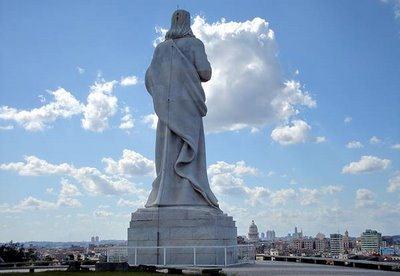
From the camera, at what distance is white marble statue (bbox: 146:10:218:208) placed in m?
21.2

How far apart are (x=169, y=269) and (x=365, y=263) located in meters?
7.85

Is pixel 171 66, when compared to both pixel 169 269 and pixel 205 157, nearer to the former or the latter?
pixel 205 157

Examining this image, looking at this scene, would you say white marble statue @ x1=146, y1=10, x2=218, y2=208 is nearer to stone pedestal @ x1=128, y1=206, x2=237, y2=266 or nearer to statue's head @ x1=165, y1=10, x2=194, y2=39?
statue's head @ x1=165, y1=10, x2=194, y2=39

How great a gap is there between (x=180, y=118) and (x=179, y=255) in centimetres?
552

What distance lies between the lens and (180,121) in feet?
71.1

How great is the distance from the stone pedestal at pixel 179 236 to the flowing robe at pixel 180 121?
2.75ft

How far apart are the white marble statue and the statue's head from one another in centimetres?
4

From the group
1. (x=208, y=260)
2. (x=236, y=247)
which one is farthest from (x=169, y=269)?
(x=236, y=247)

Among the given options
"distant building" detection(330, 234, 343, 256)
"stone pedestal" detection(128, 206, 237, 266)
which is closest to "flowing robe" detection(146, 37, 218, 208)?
"stone pedestal" detection(128, 206, 237, 266)

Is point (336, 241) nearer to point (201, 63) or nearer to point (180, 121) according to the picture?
point (201, 63)

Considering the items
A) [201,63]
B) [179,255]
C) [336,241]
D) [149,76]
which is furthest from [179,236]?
[336,241]

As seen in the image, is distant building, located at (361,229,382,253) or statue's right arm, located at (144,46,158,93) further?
distant building, located at (361,229,382,253)

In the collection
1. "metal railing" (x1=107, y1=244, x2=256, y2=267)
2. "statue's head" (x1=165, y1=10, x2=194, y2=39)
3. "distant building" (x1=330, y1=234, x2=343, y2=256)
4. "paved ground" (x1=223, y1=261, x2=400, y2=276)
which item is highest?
"statue's head" (x1=165, y1=10, x2=194, y2=39)

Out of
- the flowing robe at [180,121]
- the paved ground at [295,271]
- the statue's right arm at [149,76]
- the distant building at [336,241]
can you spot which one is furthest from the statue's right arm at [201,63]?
the distant building at [336,241]
